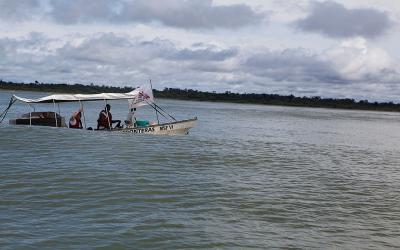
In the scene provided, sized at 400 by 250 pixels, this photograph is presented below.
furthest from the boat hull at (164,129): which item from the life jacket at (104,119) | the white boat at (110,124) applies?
the life jacket at (104,119)

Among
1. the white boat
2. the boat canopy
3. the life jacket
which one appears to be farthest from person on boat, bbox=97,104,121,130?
the boat canopy

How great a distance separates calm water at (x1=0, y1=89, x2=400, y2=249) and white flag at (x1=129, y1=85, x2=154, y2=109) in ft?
27.4

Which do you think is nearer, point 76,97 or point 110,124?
point 110,124

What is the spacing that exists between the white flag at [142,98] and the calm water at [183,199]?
8337mm

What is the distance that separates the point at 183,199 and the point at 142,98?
67.8 ft

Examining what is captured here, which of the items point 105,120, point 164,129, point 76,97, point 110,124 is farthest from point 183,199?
point 76,97

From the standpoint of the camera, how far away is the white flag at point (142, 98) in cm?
3291

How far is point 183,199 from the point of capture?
43.8 feet

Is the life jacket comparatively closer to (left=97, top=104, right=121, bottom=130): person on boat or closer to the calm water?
(left=97, top=104, right=121, bottom=130): person on boat

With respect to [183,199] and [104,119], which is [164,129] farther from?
[183,199]

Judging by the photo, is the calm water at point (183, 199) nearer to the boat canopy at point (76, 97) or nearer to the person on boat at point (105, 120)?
the person on boat at point (105, 120)

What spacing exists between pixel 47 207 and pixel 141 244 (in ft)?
11.4

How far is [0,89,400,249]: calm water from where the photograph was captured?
388 inches

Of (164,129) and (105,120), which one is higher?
(105,120)
